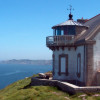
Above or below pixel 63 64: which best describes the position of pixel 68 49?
above

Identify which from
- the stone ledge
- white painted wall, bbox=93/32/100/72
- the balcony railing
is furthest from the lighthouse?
the stone ledge

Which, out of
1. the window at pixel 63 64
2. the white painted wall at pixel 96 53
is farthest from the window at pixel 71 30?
the white painted wall at pixel 96 53

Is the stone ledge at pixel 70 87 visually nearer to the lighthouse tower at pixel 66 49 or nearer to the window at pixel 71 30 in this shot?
the lighthouse tower at pixel 66 49

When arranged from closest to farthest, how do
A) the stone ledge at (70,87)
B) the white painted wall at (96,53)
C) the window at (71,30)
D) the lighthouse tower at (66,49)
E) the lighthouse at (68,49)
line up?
1. the stone ledge at (70,87)
2. the white painted wall at (96,53)
3. the lighthouse at (68,49)
4. the lighthouse tower at (66,49)
5. the window at (71,30)

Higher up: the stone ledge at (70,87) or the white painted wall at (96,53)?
the white painted wall at (96,53)

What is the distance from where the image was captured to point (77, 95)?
18031 mm

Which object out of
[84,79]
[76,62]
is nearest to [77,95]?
[84,79]

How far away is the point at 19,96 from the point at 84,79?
7.13 meters

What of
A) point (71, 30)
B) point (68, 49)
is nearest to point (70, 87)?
point (68, 49)

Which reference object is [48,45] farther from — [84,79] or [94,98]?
[94,98]

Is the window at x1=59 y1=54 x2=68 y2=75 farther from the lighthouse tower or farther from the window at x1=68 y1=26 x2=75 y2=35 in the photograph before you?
the window at x1=68 y1=26 x2=75 y2=35

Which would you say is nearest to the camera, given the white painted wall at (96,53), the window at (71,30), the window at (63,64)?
the white painted wall at (96,53)

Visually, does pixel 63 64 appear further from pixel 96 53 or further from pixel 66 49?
pixel 96 53

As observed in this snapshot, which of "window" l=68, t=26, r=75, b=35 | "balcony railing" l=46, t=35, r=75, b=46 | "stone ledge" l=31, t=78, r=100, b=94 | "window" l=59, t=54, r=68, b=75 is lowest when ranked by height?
"stone ledge" l=31, t=78, r=100, b=94
